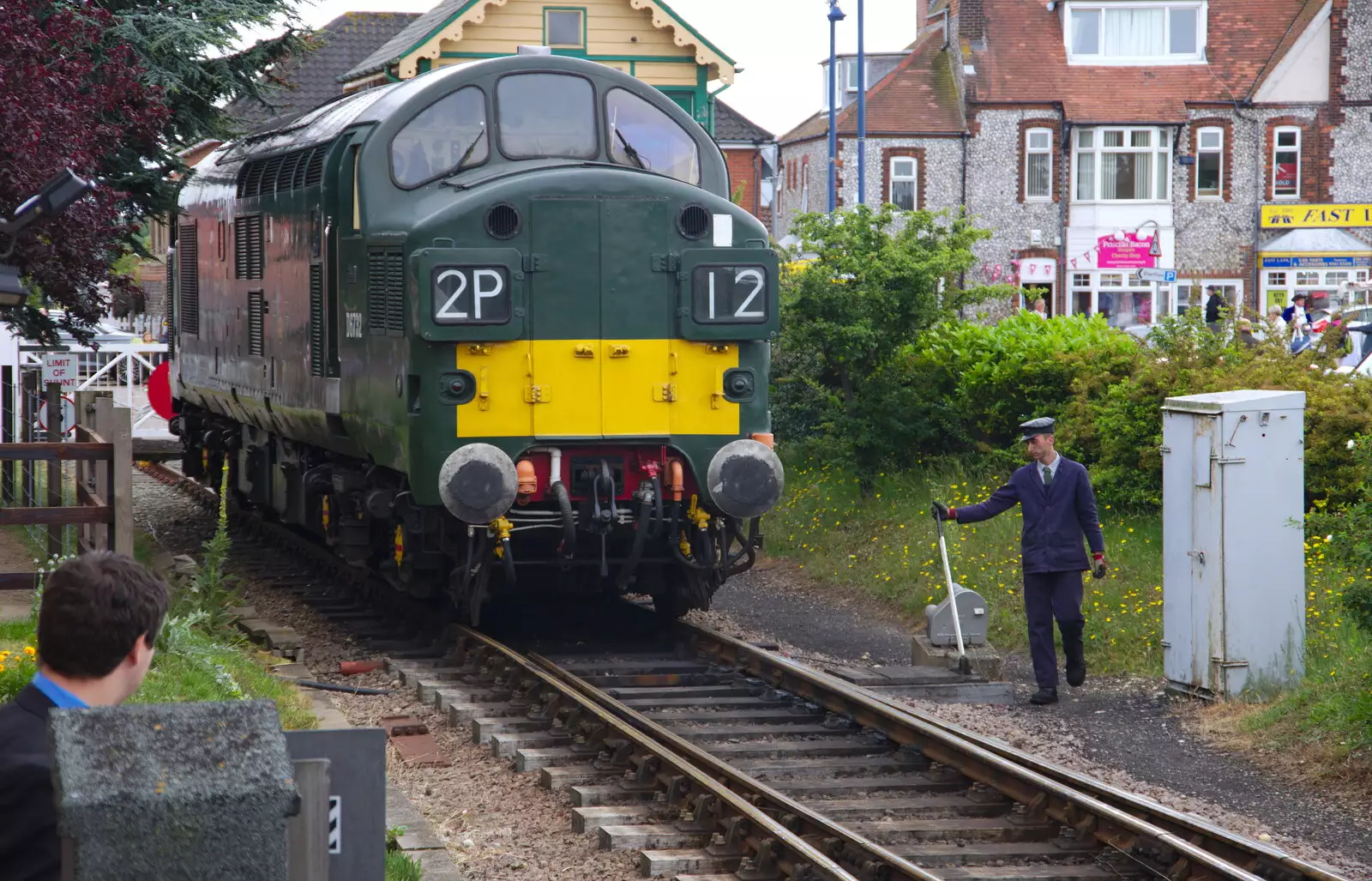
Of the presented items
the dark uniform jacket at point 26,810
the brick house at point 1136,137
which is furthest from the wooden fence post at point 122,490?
the brick house at point 1136,137

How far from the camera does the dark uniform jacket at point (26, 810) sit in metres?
3.06

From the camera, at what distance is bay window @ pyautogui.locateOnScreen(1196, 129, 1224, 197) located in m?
42.5

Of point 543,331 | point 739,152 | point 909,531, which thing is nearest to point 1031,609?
point 543,331

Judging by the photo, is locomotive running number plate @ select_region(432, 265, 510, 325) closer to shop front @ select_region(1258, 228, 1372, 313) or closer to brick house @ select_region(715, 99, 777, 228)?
shop front @ select_region(1258, 228, 1372, 313)

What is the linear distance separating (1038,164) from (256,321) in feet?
103

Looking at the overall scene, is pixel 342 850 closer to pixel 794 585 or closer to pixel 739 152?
pixel 794 585

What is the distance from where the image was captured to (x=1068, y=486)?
34.1 ft

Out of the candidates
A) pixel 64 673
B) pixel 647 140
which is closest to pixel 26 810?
pixel 64 673

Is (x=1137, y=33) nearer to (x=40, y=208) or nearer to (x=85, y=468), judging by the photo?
(x=85, y=468)

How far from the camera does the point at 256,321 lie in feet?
45.7

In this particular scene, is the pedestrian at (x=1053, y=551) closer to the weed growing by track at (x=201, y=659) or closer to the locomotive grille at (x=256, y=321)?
the weed growing by track at (x=201, y=659)

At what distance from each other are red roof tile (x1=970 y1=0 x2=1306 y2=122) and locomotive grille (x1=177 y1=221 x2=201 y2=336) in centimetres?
2749

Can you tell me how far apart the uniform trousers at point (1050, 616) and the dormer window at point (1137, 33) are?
34.8 m

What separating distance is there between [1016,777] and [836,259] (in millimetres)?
9706
